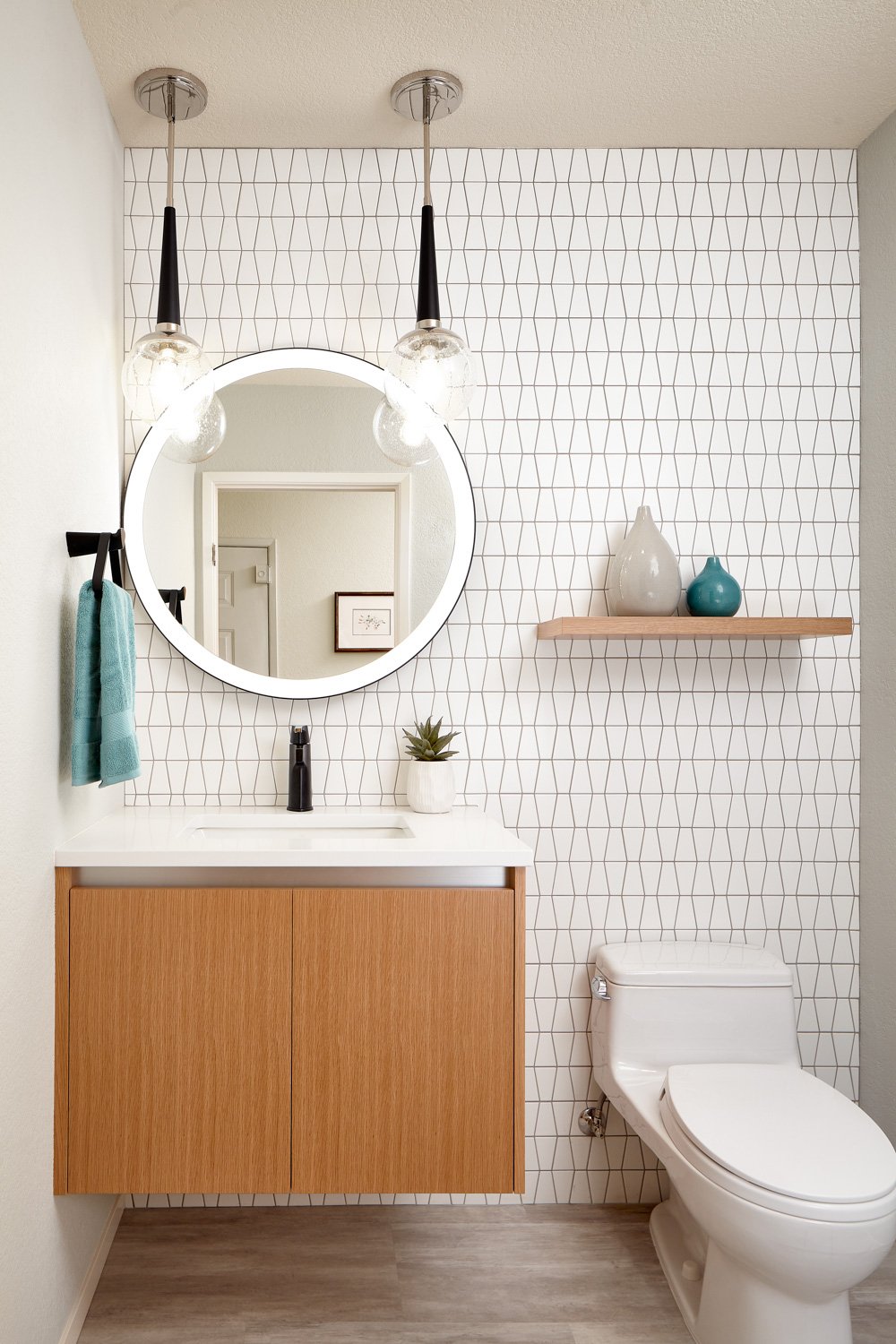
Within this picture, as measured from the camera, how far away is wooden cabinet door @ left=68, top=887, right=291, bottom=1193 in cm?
155

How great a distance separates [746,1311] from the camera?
147 cm

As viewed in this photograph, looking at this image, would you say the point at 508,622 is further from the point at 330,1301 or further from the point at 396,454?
the point at 330,1301

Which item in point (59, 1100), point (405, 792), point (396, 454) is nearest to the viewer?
point (59, 1100)

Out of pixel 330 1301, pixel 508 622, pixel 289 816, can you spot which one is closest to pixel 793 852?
pixel 508 622

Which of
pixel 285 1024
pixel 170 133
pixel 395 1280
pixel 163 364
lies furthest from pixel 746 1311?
pixel 170 133

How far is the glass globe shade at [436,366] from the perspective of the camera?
1.77 m

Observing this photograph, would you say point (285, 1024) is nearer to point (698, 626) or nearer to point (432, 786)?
point (432, 786)

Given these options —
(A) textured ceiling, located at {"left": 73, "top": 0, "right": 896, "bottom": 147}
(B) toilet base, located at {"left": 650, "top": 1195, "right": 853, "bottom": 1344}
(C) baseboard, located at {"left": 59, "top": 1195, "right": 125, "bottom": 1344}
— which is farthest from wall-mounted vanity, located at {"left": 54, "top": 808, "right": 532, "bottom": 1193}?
(A) textured ceiling, located at {"left": 73, "top": 0, "right": 896, "bottom": 147}

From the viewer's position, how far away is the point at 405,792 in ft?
6.81

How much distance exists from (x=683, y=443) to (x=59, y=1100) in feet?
6.24

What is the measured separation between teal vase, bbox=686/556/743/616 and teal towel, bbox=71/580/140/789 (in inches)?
48.7

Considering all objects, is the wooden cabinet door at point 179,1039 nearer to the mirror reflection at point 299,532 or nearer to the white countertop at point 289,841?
the white countertop at point 289,841

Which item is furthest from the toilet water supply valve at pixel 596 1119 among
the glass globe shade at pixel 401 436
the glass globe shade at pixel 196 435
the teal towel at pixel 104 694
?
the glass globe shade at pixel 196 435

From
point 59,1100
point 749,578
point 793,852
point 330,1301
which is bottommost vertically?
point 330,1301
